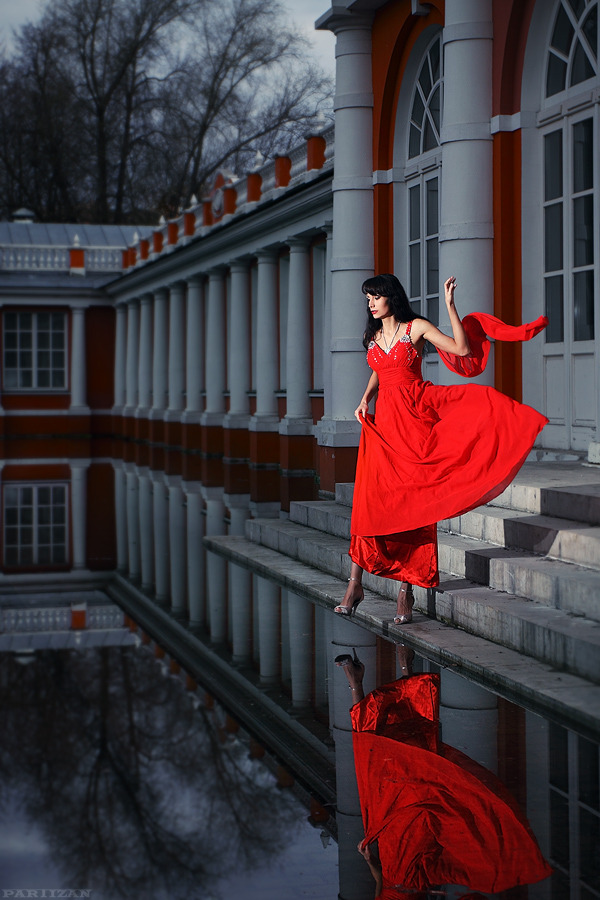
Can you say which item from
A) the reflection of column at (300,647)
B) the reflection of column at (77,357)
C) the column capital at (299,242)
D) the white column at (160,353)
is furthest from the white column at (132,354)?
the reflection of column at (300,647)

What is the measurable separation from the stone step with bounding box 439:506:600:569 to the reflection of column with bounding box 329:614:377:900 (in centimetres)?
100

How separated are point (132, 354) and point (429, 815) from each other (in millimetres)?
29811

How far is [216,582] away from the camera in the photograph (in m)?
8.98

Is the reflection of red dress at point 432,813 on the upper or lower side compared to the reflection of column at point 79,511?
lower

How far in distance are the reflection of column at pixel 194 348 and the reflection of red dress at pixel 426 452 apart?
1928 centimetres

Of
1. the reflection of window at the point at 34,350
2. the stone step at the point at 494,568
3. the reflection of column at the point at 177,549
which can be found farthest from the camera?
the reflection of window at the point at 34,350

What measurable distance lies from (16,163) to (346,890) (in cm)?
4649

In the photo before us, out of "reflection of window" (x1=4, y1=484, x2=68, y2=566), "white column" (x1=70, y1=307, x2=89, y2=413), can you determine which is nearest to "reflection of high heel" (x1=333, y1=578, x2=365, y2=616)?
"reflection of window" (x1=4, y1=484, x2=68, y2=566)

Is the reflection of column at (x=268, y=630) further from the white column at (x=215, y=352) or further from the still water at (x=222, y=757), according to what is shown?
the white column at (x=215, y=352)

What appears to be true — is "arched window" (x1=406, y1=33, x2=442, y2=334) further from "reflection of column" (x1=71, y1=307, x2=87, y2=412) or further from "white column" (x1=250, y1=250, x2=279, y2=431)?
"reflection of column" (x1=71, y1=307, x2=87, y2=412)

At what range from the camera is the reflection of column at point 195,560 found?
7.84 meters

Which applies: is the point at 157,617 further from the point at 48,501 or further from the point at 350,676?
the point at 48,501

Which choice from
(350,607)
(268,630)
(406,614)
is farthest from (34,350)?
(406,614)

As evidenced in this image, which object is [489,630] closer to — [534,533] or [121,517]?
[534,533]
